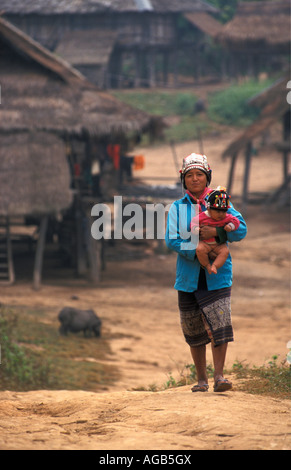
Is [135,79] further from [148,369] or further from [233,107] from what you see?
[148,369]

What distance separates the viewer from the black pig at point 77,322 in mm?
10273

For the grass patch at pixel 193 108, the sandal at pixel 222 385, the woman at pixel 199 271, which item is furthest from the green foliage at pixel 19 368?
the grass patch at pixel 193 108

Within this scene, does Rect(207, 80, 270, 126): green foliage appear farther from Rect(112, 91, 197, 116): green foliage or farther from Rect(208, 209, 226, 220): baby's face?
Rect(208, 209, 226, 220): baby's face

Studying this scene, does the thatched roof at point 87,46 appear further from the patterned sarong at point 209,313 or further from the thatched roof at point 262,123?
the patterned sarong at point 209,313

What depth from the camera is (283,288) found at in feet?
45.0

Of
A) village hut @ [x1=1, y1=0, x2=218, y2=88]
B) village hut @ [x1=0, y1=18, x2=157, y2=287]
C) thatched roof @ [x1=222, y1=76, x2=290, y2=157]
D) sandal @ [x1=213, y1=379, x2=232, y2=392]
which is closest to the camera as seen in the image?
sandal @ [x1=213, y1=379, x2=232, y2=392]

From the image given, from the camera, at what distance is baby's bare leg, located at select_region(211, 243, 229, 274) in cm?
463

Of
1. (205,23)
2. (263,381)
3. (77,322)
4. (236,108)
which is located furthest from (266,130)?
(205,23)

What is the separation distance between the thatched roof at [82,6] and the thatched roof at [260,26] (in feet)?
11.7

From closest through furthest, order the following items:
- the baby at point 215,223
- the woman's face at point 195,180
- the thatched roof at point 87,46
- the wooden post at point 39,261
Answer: the baby at point 215,223 < the woman's face at point 195,180 < the wooden post at point 39,261 < the thatched roof at point 87,46

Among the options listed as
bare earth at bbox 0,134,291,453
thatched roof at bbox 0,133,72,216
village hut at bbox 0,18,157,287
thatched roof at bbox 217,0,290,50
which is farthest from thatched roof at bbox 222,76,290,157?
thatched roof at bbox 217,0,290,50

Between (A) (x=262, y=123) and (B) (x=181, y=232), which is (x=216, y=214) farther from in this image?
(A) (x=262, y=123)

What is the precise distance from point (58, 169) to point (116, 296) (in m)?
2.87
